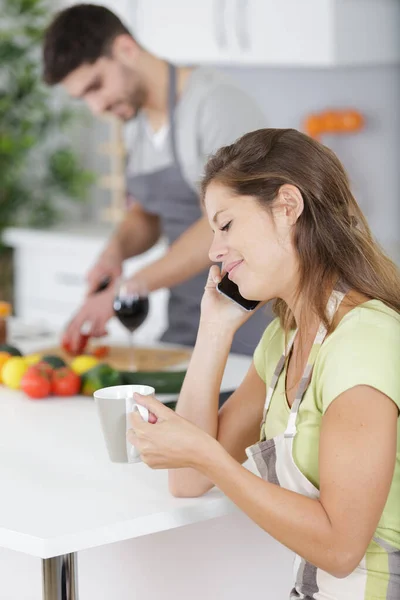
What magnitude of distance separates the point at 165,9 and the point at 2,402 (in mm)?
2505

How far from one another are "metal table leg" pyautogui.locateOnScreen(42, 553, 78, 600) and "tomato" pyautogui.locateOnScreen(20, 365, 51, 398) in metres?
0.62

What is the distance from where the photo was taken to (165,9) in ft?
13.0

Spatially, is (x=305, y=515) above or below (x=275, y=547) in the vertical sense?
above

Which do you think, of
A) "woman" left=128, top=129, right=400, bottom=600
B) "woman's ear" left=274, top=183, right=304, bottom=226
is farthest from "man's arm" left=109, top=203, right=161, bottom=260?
"woman's ear" left=274, top=183, right=304, bottom=226

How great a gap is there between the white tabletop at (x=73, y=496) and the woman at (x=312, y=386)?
5 cm

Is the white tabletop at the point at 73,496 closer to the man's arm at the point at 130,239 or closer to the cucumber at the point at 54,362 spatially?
the cucumber at the point at 54,362

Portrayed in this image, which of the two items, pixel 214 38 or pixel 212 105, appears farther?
pixel 214 38

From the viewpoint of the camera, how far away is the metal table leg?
4.24ft

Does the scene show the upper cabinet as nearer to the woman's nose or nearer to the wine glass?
the wine glass

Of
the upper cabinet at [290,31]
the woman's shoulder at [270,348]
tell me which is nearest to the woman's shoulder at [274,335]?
the woman's shoulder at [270,348]

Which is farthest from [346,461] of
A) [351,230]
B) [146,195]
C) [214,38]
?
[214,38]

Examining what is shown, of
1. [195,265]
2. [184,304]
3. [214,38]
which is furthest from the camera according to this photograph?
[214,38]

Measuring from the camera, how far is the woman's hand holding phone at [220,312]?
59.4 inches

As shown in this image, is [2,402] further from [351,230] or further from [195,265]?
[351,230]
